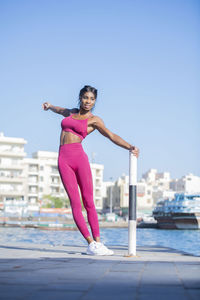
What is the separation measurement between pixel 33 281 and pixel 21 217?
5966 cm

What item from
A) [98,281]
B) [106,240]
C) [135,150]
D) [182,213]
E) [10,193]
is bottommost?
[106,240]

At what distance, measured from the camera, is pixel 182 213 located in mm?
59812

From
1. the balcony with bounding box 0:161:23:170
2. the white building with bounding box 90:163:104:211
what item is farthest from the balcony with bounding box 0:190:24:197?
the white building with bounding box 90:163:104:211

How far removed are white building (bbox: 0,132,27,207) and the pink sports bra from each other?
62249 mm

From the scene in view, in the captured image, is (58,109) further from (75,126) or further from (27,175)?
(27,175)

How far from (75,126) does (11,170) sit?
6469cm

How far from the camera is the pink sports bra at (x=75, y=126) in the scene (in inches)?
259

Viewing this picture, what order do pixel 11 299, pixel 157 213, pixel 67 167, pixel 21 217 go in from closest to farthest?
pixel 11 299, pixel 67 167, pixel 21 217, pixel 157 213

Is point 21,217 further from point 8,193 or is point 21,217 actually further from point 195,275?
point 195,275

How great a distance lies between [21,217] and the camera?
62.1m

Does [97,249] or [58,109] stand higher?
[58,109]

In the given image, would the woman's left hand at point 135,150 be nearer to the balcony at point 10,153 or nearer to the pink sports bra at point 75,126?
the pink sports bra at point 75,126

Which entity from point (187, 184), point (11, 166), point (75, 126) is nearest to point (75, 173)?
point (75, 126)

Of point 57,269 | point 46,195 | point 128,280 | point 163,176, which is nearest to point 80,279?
point 128,280
